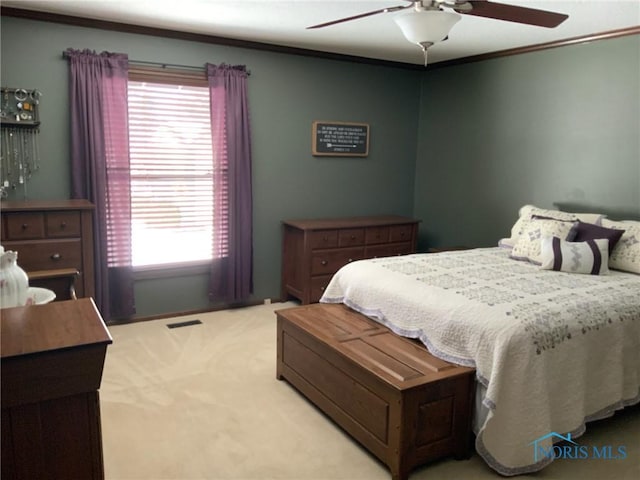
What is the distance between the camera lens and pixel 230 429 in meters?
2.66

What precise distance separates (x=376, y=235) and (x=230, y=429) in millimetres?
2629

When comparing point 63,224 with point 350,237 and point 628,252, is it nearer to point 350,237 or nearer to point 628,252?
point 350,237

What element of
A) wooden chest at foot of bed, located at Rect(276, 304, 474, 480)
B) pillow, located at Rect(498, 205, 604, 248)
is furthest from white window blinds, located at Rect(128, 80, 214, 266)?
pillow, located at Rect(498, 205, 604, 248)

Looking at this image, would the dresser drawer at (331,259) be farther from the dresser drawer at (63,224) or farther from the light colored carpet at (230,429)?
the dresser drawer at (63,224)

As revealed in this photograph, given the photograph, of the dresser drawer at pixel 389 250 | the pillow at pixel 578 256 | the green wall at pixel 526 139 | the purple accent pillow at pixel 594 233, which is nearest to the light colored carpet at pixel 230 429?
the pillow at pixel 578 256

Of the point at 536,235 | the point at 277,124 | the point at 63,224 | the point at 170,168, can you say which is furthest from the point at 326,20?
the point at 63,224

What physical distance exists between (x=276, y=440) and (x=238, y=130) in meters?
2.67

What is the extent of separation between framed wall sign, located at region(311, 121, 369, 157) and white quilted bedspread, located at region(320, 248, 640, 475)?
200cm

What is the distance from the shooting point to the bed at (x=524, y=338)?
7.50 feet

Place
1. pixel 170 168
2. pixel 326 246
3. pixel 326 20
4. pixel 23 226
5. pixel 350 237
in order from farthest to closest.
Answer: pixel 350 237
pixel 326 246
pixel 170 168
pixel 326 20
pixel 23 226

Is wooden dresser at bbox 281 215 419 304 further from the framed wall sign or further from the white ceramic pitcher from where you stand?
the white ceramic pitcher

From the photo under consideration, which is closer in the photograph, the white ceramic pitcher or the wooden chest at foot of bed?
the white ceramic pitcher

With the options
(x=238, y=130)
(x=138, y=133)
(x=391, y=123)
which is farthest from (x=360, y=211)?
(x=138, y=133)

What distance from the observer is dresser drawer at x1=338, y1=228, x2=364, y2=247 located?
4684 mm
